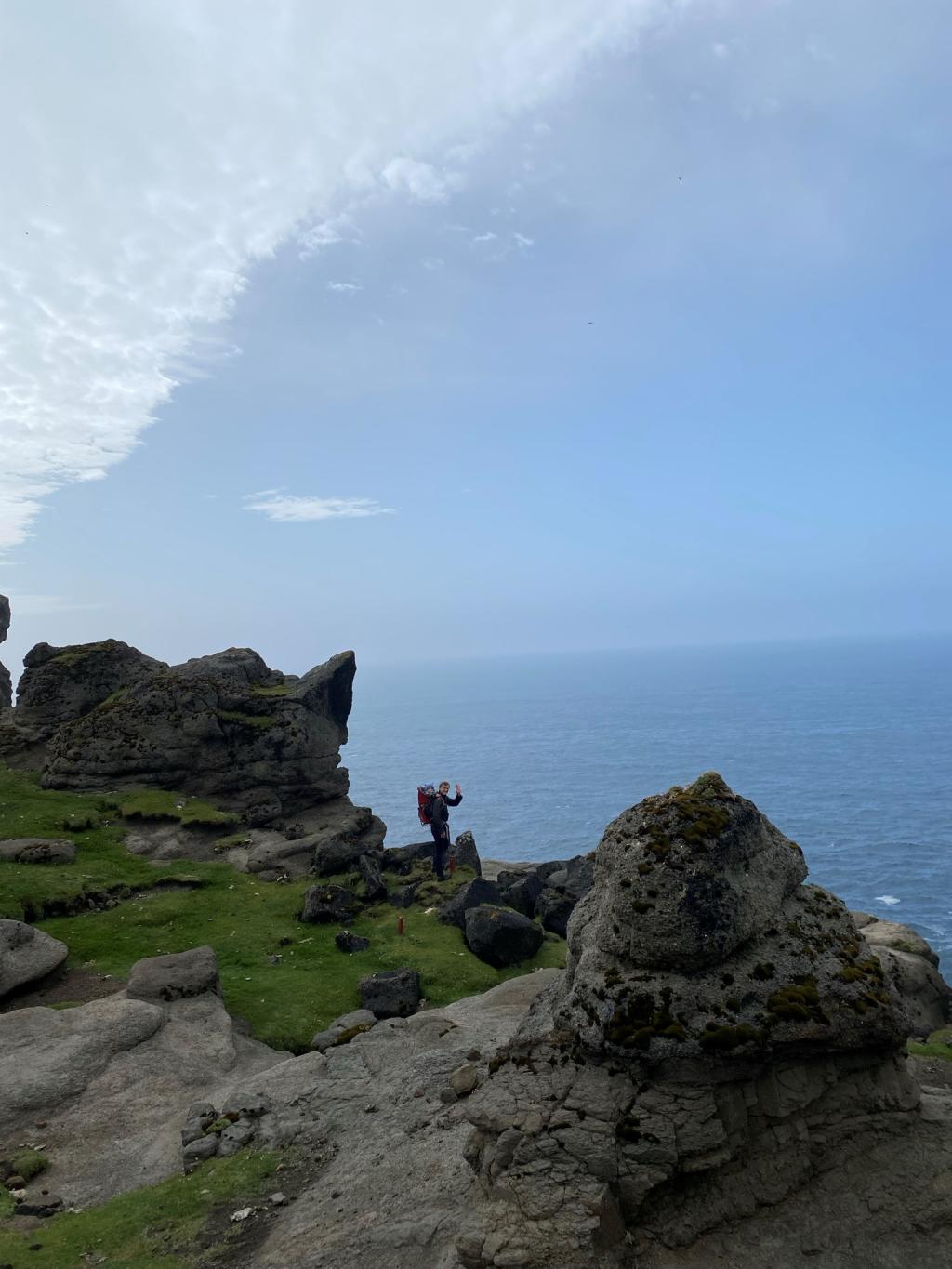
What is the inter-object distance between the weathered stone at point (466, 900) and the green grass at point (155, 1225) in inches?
798

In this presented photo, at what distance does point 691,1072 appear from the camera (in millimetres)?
15141

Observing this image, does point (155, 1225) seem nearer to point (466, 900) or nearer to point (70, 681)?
point (466, 900)

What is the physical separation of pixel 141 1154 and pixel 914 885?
11275 cm

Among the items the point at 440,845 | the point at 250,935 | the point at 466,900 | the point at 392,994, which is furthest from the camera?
the point at 440,845

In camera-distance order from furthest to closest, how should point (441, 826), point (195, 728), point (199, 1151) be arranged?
point (195, 728) < point (441, 826) < point (199, 1151)

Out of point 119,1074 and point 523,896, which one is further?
point 523,896

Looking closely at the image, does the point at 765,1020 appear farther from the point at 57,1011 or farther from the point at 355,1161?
the point at 57,1011

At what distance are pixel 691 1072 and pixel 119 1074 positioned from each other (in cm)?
1711

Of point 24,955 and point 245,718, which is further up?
point 245,718

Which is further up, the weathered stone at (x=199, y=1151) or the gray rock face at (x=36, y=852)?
the gray rock face at (x=36, y=852)

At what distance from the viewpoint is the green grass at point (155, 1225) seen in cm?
1516

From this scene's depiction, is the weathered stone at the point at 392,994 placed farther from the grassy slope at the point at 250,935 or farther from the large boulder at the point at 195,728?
A: the large boulder at the point at 195,728

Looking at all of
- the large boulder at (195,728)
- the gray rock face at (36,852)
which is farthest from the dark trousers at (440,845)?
the gray rock face at (36,852)

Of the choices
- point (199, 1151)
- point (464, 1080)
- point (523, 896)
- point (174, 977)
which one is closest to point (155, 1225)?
point (199, 1151)
